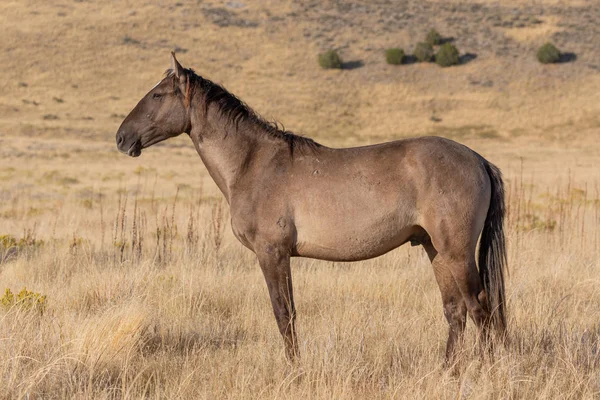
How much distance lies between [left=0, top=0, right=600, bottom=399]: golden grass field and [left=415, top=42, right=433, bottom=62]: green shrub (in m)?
0.94

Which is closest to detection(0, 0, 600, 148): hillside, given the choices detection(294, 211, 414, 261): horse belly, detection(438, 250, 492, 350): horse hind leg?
detection(294, 211, 414, 261): horse belly

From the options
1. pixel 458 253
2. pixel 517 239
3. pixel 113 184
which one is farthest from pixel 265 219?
pixel 113 184

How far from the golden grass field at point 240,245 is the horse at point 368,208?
457mm

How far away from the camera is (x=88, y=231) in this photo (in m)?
13.0

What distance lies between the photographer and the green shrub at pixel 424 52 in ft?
202

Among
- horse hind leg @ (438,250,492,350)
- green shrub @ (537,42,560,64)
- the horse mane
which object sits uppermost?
the horse mane

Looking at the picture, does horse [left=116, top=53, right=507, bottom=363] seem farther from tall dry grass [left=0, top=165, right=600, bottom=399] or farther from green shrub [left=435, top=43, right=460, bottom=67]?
green shrub [left=435, top=43, right=460, bottom=67]

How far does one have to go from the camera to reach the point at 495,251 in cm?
534

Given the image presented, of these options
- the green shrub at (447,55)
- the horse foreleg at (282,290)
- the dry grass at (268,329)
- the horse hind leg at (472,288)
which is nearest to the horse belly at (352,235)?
the horse foreleg at (282,290)

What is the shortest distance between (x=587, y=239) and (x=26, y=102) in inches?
2032

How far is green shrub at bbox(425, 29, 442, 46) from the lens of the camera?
6312cm

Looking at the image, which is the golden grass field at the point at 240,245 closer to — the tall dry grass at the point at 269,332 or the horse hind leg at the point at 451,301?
the tall dry grass at the point at 269,332

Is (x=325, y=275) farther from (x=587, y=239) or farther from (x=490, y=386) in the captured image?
(x=587, y=239)

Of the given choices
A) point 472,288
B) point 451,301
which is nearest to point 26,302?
point 451,301
